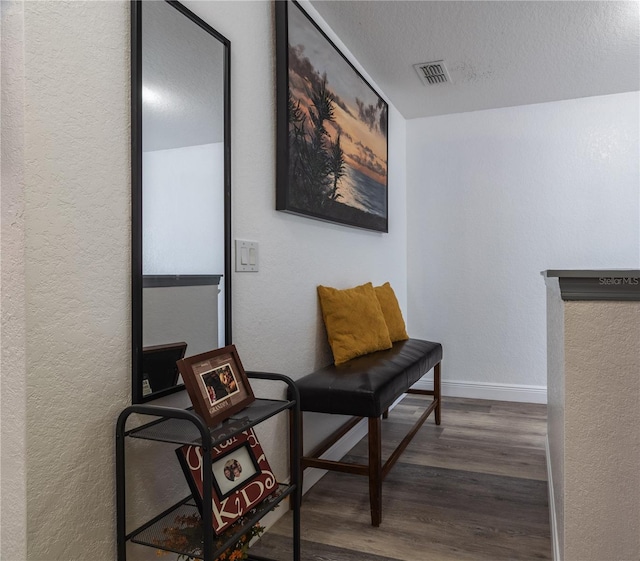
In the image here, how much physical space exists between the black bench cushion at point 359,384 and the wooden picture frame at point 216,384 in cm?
63

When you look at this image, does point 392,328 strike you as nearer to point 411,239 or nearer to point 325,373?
point 325,373

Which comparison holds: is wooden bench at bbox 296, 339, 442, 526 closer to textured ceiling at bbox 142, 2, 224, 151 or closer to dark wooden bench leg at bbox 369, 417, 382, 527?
dark wooden bench leg at bbox 369, 417, 382, 527

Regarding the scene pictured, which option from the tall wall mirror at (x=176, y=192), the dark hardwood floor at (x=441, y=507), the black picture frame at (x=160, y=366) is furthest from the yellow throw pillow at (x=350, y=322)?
the black picture frame at (x=160, y=366)

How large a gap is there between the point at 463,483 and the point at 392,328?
1.02 meters

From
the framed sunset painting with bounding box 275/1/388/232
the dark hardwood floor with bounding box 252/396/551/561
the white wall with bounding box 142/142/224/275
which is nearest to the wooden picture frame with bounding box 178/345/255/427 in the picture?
the white wall with bounding box 142/142/224/275

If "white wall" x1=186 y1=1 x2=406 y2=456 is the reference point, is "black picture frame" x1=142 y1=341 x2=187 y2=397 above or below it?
below

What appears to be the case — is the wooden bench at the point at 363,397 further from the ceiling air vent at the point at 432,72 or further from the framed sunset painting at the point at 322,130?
the ceiling air vent at the point at 432,72

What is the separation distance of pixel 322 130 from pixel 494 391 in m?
2.60

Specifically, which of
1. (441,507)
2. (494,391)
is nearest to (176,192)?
(441,507)

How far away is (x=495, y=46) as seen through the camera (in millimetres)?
2875

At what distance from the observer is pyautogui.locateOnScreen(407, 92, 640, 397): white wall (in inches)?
145

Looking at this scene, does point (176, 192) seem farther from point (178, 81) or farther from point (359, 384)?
point (359, 384)

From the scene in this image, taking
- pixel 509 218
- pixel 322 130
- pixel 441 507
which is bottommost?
pixel 441 507

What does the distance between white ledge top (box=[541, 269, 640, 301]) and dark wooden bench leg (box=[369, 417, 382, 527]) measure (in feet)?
3.44
